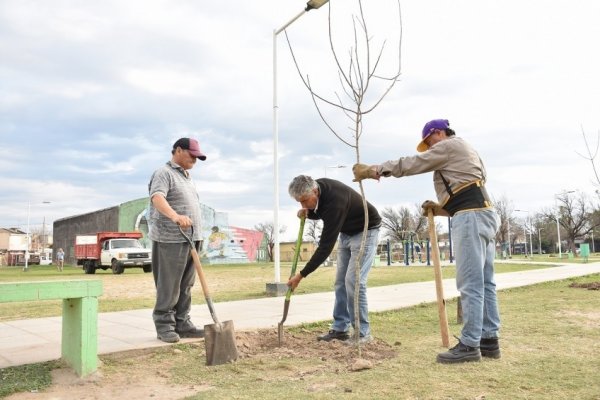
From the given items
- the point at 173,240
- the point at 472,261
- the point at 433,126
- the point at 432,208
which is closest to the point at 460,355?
the point at 472,261

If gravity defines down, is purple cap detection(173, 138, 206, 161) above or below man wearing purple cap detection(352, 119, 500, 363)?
above

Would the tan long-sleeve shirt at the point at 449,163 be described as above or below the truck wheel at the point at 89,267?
above

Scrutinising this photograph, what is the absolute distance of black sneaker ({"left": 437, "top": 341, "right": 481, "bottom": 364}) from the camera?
3799mm

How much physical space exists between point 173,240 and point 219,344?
4.05 feet

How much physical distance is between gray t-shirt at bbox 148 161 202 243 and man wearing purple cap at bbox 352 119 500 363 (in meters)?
1.88

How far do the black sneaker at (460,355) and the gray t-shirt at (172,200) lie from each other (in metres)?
2.66

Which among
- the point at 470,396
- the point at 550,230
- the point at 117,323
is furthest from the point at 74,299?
the point at 550,230

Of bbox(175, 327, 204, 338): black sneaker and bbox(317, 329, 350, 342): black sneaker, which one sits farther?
bbox(175, 327, 204, 338): black sneaker

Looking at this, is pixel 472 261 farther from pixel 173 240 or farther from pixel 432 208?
pixel 173 240

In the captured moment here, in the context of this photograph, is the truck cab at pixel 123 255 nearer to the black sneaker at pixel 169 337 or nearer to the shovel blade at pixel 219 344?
the black sneaker at pixel 169 337

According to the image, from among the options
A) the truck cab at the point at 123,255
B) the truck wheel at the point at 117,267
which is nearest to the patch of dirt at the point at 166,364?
the truck cab at the point at 123,255

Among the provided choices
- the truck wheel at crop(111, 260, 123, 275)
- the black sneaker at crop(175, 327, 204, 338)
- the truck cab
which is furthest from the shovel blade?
the truck wheel at crop(111, 260, 123, 275)

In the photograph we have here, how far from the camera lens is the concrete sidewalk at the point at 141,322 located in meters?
4.49

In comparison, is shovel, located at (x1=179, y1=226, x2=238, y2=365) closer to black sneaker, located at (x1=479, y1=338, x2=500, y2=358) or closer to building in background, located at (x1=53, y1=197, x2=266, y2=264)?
black sneaker, located at (x1=479, y1=338, x2=500, y2=358)
